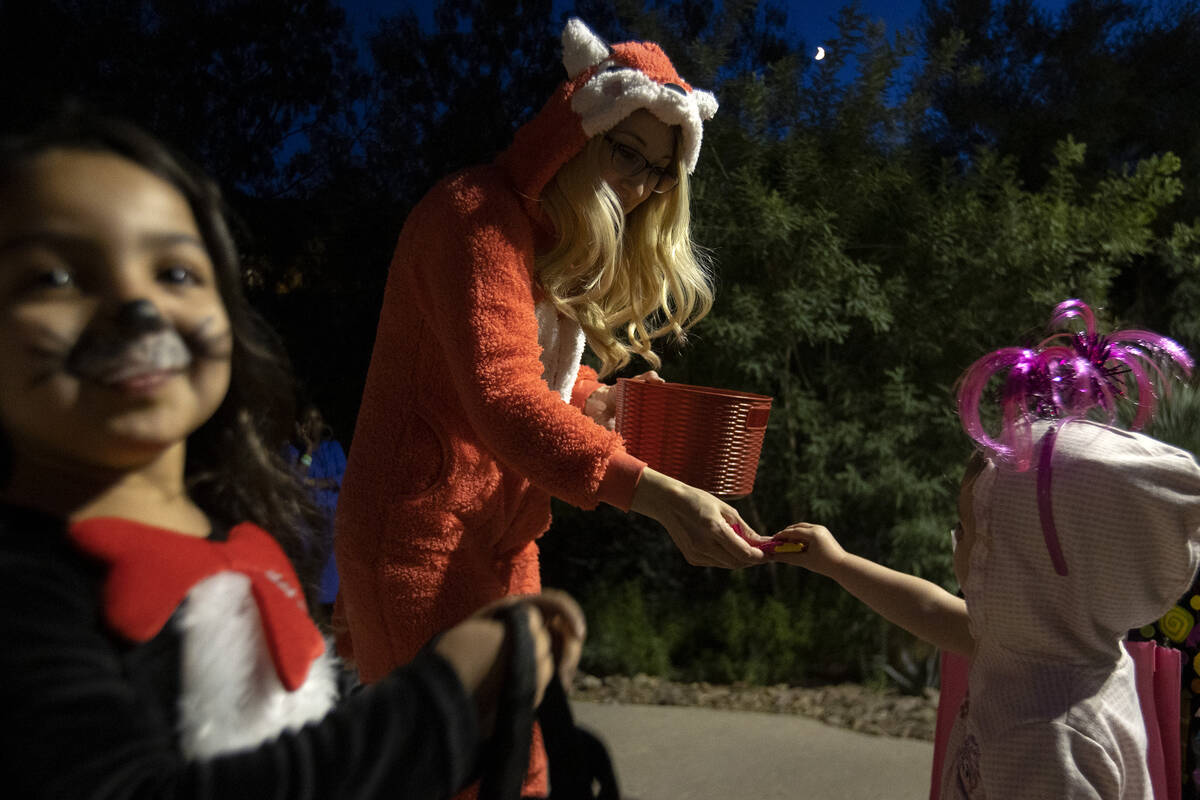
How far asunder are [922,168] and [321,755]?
15.9 ft

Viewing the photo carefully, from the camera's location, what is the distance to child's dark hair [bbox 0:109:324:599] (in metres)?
0.84

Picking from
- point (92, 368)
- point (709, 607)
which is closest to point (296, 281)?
point (709, 607)

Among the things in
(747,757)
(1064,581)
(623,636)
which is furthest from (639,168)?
(623,636)

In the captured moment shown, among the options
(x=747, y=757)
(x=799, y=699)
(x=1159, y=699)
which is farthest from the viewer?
(x=799, y=699)

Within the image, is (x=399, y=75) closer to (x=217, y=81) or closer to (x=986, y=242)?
(x=217, y=81)

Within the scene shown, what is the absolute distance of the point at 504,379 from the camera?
4.98 feet

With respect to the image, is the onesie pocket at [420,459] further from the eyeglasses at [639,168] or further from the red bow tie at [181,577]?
the red bow tie at [181,577]

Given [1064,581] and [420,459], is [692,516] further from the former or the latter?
[1064,581]

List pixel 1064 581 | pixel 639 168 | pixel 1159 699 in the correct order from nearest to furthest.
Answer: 1. pixel 1064 581
2. pixel 639 168
3. pixel 1159 699

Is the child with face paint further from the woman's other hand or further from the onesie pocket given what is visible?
the woman's other hand

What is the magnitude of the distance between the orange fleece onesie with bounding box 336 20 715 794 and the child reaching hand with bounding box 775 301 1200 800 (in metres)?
0.49

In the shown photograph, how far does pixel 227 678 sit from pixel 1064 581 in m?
1.41

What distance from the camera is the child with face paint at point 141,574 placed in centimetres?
72

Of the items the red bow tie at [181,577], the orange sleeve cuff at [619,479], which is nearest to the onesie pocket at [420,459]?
the orange sleeve cuff at [619,479]
